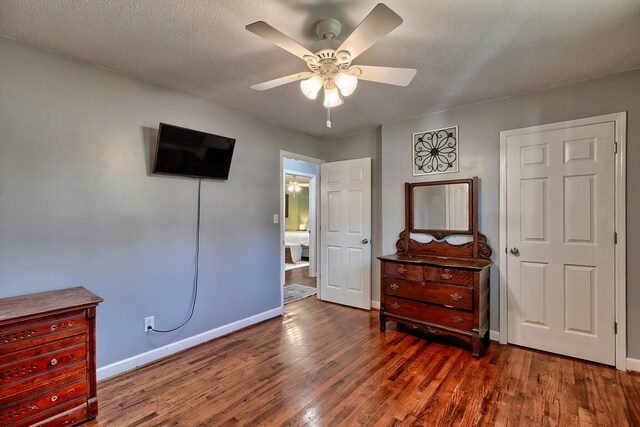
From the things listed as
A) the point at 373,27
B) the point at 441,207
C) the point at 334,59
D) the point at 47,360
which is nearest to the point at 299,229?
the point at 441,207

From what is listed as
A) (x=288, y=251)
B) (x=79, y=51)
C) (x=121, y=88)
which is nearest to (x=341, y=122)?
(x=121, y=88)

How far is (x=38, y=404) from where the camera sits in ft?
5.57

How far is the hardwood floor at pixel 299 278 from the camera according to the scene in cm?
545

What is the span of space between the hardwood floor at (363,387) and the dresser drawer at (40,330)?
59 cm

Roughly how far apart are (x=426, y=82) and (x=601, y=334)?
8.28ft

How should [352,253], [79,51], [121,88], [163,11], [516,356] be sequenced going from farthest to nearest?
[352,253]
[516,356]
[121,88]
[79,51]
[163,11]

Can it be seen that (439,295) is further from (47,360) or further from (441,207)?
(47,360)

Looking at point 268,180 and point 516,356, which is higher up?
point 268,180

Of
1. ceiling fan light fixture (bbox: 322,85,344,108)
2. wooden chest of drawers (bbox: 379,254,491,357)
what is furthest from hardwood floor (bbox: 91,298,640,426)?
ceiling fan light fixture (bbox: 322,85,344,108)

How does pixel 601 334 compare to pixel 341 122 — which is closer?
pixel 601 334

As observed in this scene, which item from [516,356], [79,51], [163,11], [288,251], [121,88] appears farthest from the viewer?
[288,251]

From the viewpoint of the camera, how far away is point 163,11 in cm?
169

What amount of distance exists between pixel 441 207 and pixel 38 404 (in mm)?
3483

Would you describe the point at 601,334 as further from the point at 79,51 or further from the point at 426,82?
the point at 79,51
